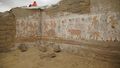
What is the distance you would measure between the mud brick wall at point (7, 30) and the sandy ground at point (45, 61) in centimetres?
40

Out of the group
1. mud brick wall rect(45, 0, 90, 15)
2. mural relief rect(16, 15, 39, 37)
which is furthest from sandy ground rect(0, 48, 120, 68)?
mud brick wall rect(45, 0, 90, 15)

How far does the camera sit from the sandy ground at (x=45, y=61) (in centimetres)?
505

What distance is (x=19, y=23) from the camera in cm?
777

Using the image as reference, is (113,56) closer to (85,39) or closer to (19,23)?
(85,39)

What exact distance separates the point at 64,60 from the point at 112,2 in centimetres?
242

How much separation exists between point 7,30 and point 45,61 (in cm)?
246

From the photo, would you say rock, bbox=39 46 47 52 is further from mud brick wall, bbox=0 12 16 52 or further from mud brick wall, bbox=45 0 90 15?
mud brick wall, bbox=45 0 90 15

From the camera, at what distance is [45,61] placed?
6.04 metres

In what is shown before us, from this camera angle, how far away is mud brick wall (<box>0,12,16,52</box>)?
714 cm

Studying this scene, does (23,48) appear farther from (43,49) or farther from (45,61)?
(45,61)

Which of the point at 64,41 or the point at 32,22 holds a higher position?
the point at 32,22

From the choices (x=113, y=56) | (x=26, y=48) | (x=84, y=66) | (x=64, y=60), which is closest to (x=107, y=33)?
(x=113, y=56)

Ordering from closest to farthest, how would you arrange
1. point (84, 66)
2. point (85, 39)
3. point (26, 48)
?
point (84, 66)
point (85, 39)
point (26, 48)

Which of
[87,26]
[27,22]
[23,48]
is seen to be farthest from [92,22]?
[27,22]
